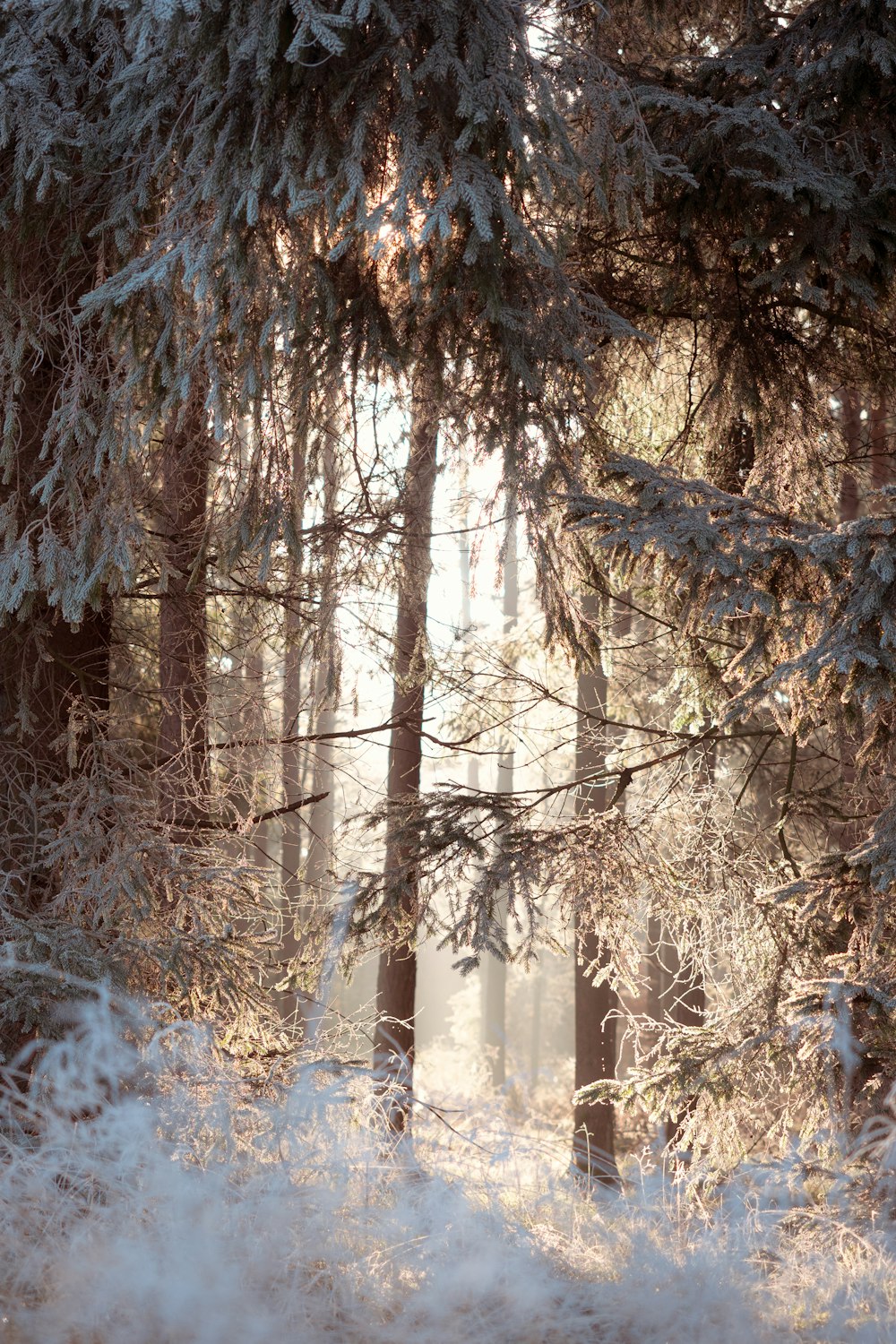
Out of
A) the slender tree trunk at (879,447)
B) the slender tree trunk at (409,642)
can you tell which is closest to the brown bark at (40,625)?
the slender tree trunk at (409,642)

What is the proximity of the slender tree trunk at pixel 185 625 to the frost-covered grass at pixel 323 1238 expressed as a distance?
169cm

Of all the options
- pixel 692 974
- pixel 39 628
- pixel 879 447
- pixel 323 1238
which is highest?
pixel 879 447

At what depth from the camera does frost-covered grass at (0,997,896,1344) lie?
3.25 m

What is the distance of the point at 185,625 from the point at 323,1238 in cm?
368

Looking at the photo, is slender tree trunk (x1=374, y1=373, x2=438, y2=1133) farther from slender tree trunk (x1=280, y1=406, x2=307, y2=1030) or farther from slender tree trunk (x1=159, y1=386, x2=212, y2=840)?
slender tree trunk (x1=159, y1=386, x2=212, y2=840)

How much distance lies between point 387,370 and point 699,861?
3479 millimetres

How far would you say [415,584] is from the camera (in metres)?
6.11

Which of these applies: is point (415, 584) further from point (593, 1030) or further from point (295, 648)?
point (593, 1030)

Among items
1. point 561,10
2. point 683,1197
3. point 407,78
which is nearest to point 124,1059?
point 683,1197

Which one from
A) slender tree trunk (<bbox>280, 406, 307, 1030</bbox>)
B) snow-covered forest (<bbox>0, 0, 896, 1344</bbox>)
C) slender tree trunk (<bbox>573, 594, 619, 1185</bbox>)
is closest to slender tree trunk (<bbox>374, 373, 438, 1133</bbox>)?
→ snow-covered forest (<bbox>0, 0, 896, 1344</bbox>)

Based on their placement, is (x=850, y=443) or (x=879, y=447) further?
(x=879, y=447)

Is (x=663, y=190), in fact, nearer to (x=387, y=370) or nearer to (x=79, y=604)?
(x=387, y=370)

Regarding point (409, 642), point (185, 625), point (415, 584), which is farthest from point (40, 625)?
point (409, 642)

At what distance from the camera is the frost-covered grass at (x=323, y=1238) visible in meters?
3.25
